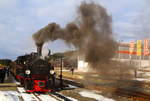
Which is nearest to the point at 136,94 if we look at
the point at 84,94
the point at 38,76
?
the point at 84,94

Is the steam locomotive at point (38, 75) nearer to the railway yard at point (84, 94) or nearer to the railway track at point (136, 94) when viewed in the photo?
the railway yard at point (84, 94)

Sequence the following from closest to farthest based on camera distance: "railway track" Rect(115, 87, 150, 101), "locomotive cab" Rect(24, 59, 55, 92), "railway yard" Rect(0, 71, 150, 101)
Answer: "railway yard" Rect(0, 71, 150, 101)
"railway track" Rect(115, 87, 150, 101)
"locomotive cab" Rect(24, 59, 55, 92)

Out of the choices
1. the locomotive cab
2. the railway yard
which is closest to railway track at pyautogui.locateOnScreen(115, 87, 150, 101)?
the railway yard

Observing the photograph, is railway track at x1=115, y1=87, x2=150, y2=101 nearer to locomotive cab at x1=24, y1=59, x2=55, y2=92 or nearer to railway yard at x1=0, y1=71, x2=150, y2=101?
railway yard at x1=0, y1=71, x2=150, y2=101

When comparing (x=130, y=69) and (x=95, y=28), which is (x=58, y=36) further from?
(x=130, y=69)

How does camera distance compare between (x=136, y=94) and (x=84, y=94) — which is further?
(x=136, y=94)

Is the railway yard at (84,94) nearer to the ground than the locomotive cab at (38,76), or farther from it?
nearer to the ground

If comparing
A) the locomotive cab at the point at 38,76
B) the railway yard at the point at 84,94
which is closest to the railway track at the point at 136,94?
the railway yard at the point at 84,94

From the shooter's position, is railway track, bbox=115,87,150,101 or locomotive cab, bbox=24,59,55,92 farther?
locomotive cab, bbox=24,59,55,92

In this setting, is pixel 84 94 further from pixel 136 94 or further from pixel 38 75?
pixel 38 75

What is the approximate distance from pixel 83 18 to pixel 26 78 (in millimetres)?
6623

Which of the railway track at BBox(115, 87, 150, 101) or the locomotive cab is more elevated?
the locomotive cab

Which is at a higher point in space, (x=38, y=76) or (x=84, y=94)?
(x=38, y=76)

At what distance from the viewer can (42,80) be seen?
18141mm
